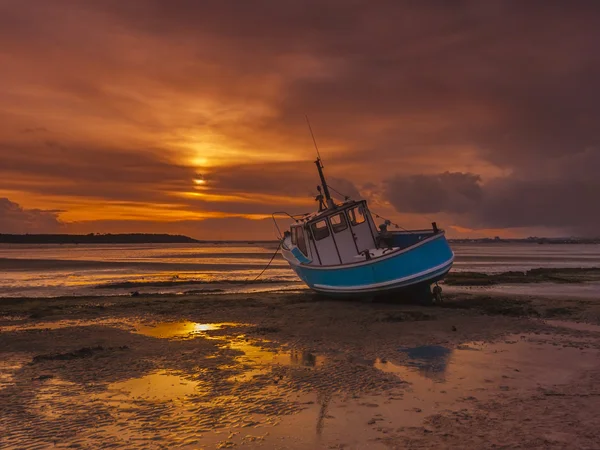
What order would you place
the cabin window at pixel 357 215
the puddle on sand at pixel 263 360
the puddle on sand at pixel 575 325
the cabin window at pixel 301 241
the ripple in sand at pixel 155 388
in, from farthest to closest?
the cabin window at pixel 301 241 → the cabin window at pixel 357 215 → the puddle on sand at pixel 575 325 → the puddle on sand at pixel 263 360 → the ripple in sand at pixel 155 388

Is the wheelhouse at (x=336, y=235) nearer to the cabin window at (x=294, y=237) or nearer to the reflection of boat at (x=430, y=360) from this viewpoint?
the cabin window at (x=294, y=237)

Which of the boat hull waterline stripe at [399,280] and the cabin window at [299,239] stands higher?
the cabin window at [299,239]

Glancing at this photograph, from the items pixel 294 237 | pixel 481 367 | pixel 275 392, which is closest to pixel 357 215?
pixel 294 237

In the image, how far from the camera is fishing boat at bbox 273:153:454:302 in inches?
701

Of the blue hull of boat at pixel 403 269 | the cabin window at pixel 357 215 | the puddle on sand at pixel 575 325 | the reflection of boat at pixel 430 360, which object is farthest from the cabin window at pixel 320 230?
the reflection of boat at pixel 430 360

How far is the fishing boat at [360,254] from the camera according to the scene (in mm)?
17797

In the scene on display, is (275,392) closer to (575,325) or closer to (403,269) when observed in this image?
(403,269)

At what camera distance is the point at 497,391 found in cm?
816

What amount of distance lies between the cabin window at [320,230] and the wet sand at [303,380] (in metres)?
6.01

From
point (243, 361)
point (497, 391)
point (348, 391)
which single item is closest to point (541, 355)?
point (497, 391)

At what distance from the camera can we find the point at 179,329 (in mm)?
14562

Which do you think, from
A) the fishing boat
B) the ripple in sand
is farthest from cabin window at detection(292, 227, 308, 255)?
the ripple in sand

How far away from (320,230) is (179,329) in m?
9.44

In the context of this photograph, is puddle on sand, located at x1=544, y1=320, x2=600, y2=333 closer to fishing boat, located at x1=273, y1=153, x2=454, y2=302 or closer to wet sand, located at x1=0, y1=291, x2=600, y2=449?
wet sand, located at x1=0, y1=291, x2=600, y2=449
